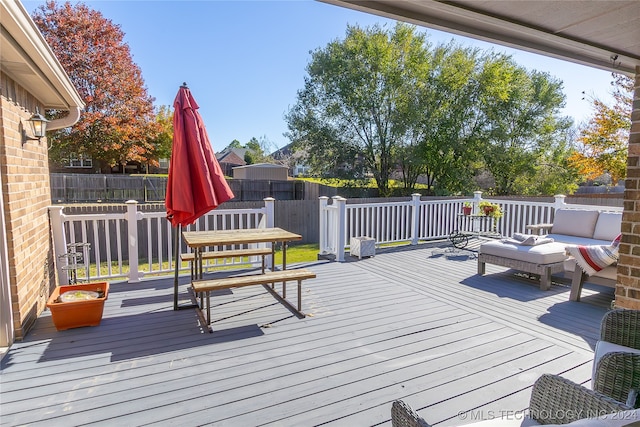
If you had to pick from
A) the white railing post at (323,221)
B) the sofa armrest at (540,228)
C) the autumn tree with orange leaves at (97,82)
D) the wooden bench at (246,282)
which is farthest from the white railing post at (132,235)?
the autumn tree with orange leaves at (97,82)

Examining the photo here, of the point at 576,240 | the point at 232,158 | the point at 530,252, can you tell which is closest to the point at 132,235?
the point at 530,252

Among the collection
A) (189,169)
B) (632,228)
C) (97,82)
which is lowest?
(632,228)

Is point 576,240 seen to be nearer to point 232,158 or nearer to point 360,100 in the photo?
point 360,100

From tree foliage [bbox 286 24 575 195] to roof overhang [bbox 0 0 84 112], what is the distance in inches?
396

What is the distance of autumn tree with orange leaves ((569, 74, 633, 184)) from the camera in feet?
35.4

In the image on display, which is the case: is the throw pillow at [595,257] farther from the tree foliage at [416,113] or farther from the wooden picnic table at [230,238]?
the tree foliage at [416,113]

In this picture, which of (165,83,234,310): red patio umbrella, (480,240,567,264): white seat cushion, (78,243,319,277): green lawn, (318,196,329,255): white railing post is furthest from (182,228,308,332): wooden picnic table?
(78,243,319,277): green lawn

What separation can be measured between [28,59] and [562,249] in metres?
6.18

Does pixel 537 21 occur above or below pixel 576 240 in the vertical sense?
above

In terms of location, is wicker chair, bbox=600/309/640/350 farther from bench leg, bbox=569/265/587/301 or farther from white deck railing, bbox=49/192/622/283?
white deck railing, bbox=49/192/622/283

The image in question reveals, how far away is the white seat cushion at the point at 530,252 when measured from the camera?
4730 millimetres

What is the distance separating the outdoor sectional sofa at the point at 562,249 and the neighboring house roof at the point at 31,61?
5.46 m

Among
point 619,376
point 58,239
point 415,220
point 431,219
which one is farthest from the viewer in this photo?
point 431,219

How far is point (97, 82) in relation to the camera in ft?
43.9
